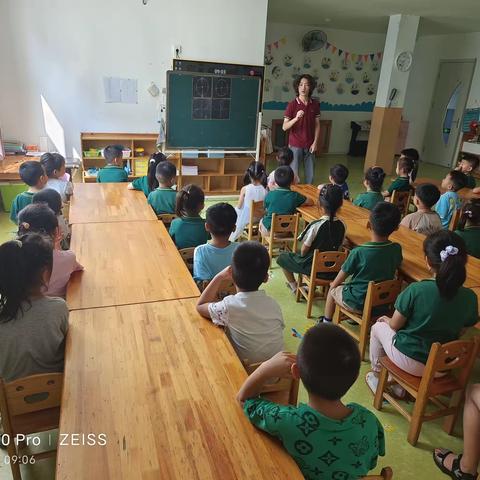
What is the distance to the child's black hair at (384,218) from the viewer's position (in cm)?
251

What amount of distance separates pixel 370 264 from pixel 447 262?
67 centimetres

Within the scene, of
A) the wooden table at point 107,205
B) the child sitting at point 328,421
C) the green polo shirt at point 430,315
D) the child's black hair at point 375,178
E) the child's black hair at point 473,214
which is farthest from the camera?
the child's black hair at point 375,178

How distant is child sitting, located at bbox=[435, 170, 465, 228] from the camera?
13.1 ft

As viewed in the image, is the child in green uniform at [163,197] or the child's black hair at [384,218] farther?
the child in green uniform at [163,197]

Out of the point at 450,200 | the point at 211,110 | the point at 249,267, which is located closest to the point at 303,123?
the point at 211,110

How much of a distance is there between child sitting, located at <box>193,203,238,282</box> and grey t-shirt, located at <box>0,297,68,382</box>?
0.82 m

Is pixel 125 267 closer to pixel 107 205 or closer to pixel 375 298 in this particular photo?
pixel 107 205

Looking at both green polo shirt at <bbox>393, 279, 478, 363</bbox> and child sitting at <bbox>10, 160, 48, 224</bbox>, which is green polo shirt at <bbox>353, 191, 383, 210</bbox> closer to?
green polo shirt at <bbox>393, 279, 478, 363</bbox>

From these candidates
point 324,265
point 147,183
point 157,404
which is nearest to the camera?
point 157,404

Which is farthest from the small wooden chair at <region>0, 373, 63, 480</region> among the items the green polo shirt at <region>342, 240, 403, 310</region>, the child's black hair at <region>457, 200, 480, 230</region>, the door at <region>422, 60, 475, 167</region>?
the door at <region>422, 60, 475, 167</region>

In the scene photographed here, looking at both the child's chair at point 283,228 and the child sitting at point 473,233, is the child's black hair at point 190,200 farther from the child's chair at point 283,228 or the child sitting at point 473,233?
the child sitting at point 473,233

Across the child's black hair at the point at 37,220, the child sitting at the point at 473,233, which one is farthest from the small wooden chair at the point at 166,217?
the child sitting at the point at 473,233

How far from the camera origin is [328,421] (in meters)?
1.09

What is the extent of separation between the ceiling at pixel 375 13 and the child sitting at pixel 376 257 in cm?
543
